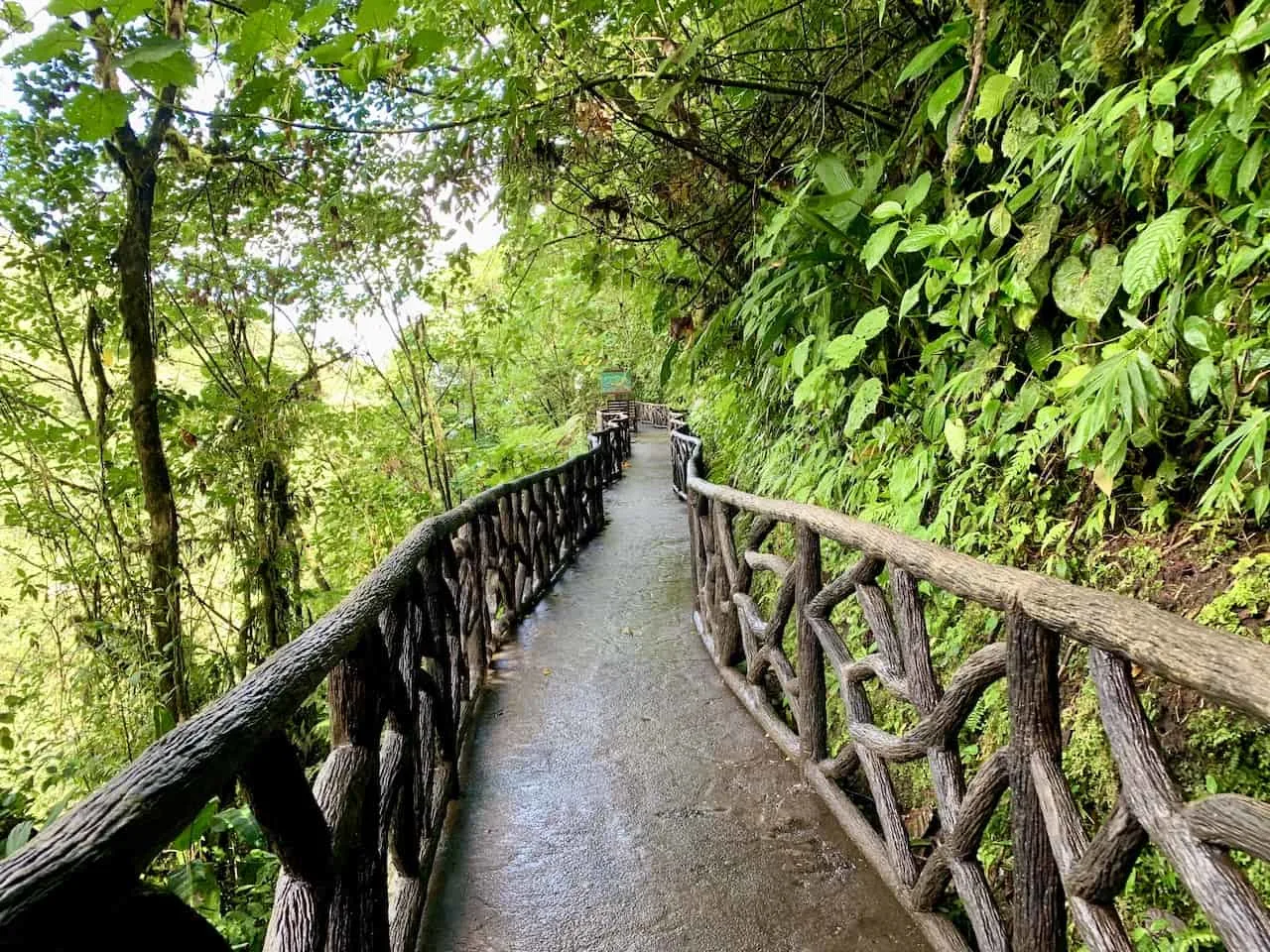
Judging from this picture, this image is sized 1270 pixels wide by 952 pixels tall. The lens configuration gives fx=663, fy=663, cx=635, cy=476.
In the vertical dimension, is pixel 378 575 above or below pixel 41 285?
below

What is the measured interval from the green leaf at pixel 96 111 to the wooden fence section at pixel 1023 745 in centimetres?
175

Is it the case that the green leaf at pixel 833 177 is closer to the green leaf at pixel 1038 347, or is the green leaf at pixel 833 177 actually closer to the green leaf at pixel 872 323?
the green leaf at pixel 872 323

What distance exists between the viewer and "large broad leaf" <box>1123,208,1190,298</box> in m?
1.71

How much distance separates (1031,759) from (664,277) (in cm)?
417

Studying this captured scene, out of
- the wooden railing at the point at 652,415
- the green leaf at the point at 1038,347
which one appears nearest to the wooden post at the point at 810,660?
the green leaf at the point at 1038,347

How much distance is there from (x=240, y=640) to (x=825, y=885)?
13.4ft

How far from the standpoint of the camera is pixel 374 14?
1133 mm

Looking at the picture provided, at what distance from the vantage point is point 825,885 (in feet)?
6.97

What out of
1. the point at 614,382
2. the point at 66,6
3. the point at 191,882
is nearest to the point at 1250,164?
the point at 66,6

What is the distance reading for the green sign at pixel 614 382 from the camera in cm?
2602

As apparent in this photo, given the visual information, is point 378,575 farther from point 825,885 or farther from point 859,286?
point 859,286

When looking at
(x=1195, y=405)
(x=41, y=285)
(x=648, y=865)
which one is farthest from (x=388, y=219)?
(x=1195, y=405)

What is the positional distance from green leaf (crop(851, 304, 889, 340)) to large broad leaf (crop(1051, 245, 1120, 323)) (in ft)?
2.03

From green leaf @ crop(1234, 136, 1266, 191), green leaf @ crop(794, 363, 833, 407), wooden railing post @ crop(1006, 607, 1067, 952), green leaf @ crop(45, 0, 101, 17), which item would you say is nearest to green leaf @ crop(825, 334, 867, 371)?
green leaf @ crop(794, 363, 833, 407)
